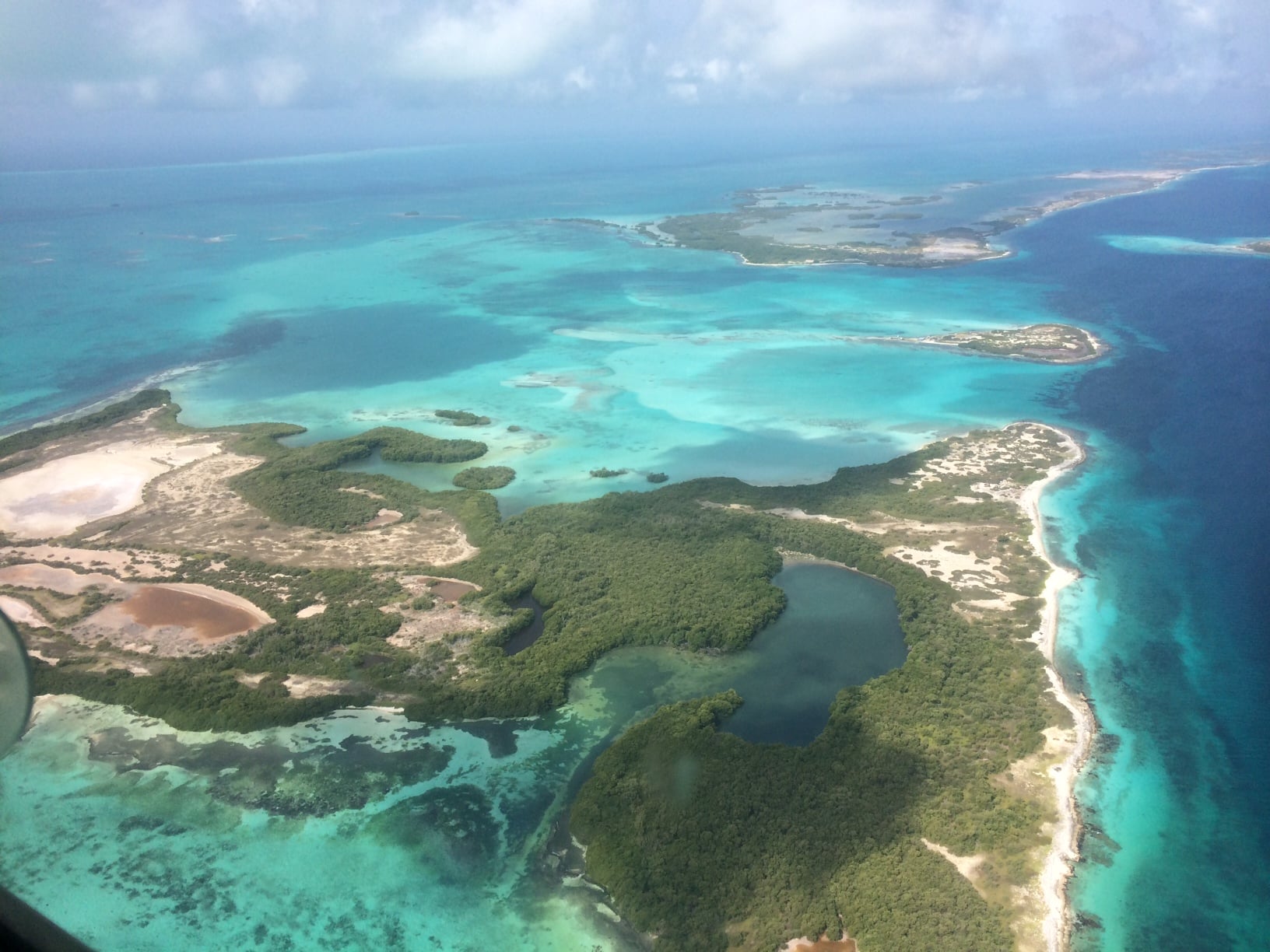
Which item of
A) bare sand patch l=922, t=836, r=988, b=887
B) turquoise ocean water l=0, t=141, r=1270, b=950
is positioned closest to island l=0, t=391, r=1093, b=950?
bare sand patch l=922, t=836, r=988, b=887

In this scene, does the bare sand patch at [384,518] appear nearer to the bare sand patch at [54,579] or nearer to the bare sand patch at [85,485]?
the bare sand patch at [54,579]

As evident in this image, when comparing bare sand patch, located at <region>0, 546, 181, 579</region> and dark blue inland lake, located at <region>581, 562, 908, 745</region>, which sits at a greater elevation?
bare sand patch, located at <region>0, 546, 181, 579</region>

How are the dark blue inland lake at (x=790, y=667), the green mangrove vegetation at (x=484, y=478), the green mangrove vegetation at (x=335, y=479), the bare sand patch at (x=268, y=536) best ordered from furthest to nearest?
the green mangrove vegetation at (x=484, y=478)
the green mangrove vegetation at (x=335, y=479)
the bare sand patch at (x=268, y=536)
the dark blue inland lake at (x=790, y=667)

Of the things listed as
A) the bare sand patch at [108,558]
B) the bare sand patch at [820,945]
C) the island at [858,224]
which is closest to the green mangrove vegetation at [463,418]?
the bare sand patch at [108,558]

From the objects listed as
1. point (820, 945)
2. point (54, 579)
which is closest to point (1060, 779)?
point (820, 945)

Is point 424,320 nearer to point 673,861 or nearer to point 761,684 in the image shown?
point 761,684

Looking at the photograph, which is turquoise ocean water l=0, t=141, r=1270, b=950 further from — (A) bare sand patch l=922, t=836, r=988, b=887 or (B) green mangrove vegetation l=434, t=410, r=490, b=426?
(A) bare sand patch l=922, t=836, r=988, b=887
